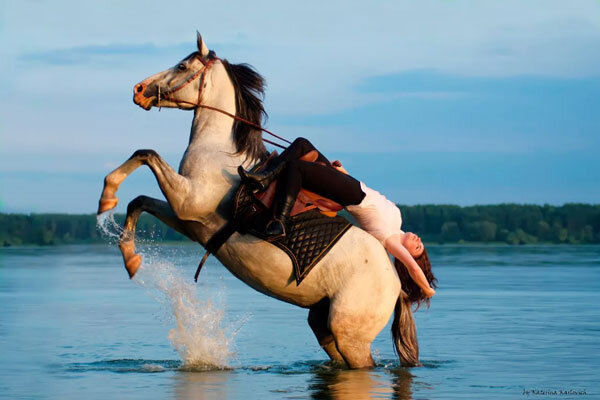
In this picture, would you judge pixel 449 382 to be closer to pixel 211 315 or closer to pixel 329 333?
pixel 329 333

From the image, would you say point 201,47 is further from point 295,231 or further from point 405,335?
point 405,335

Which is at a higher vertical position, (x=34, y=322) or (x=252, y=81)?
(x=252, y=81)

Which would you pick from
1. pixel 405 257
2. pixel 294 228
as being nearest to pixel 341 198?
pixel 294 228

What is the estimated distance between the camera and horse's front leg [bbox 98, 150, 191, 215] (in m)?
8.34

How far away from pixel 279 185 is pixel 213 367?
1832 millimetres

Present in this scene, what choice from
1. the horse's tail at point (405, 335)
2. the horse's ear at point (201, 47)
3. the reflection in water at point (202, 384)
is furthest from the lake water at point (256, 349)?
the horse's ear at point (201, 47)

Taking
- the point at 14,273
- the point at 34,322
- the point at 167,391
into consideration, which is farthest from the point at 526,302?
the point at 14,273

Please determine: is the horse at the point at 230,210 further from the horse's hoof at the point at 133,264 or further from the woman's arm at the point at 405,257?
the woman's arm at the point at 405,257

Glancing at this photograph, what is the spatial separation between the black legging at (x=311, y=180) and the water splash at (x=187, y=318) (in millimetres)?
1519

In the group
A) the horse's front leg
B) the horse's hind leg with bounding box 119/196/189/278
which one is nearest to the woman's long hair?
the horse's hind leg with bounding box 119/196/189/278

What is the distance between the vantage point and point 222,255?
863cm

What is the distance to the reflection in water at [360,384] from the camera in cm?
759

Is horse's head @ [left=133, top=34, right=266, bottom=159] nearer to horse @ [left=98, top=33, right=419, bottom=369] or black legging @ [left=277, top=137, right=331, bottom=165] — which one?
horse @ [left=98, top=33, right=419, bottom=369]

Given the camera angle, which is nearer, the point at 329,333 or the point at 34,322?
the point at 329,333
